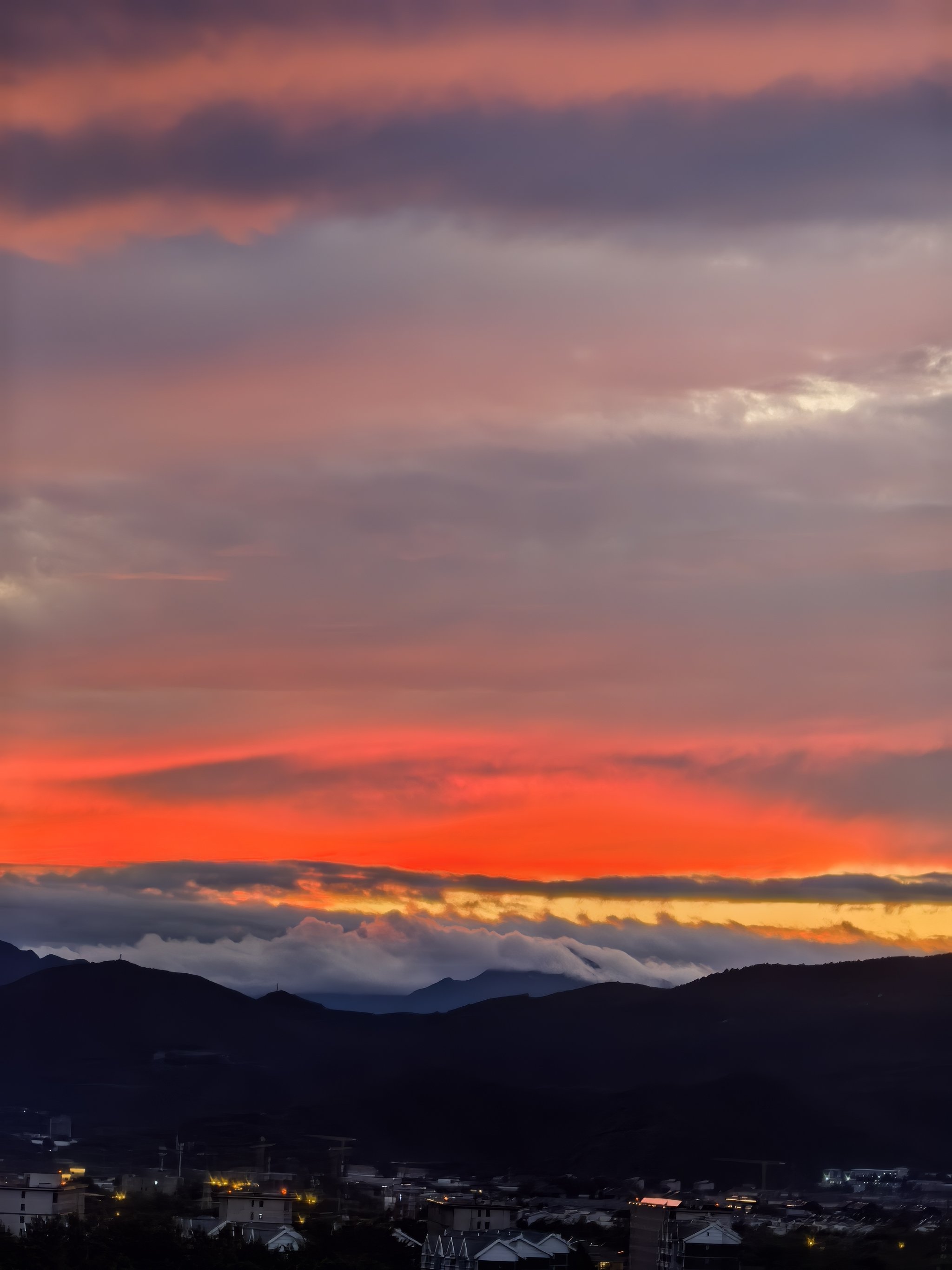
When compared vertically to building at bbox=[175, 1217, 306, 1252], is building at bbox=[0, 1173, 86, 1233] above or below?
above

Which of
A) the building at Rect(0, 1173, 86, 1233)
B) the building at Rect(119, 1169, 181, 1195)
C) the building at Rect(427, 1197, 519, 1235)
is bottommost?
the building at Rect(119, 1169, 181, 1195)

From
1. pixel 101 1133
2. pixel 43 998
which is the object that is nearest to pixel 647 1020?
pixel 101 1133

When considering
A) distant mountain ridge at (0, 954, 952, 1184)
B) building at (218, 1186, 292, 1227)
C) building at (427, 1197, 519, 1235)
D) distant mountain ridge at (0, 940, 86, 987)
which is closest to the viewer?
building at (427, 1197, 519, 1235)

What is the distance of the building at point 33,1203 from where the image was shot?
3590cm

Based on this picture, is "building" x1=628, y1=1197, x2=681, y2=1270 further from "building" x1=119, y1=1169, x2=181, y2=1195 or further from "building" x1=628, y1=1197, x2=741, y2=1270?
"building" x1=119, y1=1169, x2=181, y2=1195

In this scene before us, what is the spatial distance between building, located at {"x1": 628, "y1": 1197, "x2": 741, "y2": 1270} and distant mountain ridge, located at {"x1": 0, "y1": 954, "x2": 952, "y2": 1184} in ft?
97.4

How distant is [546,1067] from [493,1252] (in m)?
75.6

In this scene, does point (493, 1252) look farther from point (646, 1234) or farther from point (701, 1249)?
point (646, 1234)

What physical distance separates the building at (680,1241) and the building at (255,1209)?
303 inches

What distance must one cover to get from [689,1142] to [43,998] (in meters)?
73.2

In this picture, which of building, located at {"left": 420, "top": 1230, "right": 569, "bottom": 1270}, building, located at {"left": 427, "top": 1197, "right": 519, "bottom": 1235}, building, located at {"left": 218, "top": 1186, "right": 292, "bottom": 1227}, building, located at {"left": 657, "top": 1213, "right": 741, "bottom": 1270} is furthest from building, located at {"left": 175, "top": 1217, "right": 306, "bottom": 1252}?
building, located at {"left": 657, "top": 1213, "right": 741, "bottom": 1270}

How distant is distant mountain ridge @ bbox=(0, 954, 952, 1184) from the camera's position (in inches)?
2963

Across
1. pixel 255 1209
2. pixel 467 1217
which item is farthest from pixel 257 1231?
pixel 255 1209

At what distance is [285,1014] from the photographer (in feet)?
419
